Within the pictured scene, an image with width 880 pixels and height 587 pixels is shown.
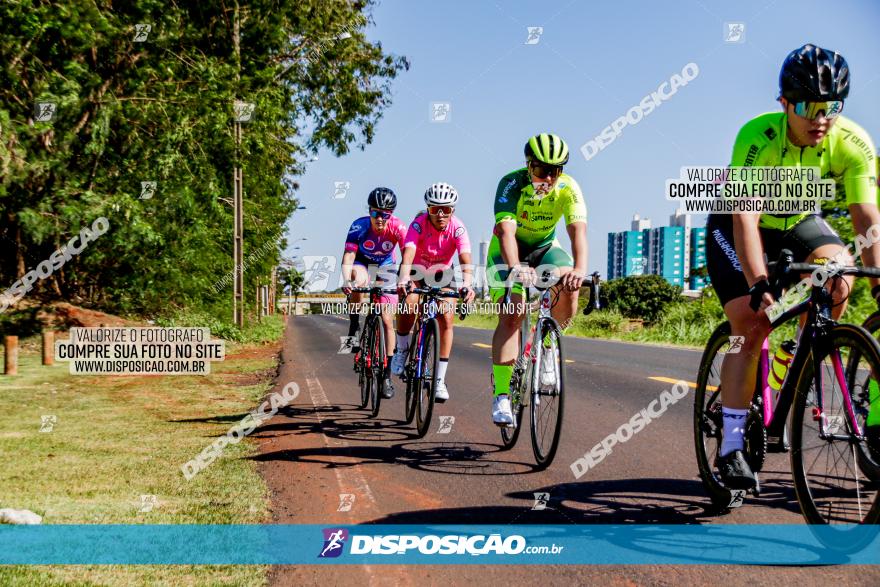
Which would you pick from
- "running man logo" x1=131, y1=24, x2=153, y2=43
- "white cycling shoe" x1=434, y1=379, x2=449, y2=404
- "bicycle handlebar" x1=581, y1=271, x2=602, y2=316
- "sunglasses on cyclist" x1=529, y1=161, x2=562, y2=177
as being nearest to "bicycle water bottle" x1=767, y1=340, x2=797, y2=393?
"bicycle handlebar" x1=581, y1=271, x2=602, y2=316

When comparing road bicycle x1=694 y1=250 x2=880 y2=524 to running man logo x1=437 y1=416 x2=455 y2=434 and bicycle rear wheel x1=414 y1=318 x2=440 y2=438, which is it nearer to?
bicycle rear wheel x1=414 y1=318 x2=440 y2=438

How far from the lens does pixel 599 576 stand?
316cm

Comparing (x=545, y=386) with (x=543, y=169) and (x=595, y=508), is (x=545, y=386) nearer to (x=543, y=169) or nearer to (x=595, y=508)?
(x=595, y=508)

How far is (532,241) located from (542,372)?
43.5 inches

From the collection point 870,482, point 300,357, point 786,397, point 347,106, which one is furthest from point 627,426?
point 347,106

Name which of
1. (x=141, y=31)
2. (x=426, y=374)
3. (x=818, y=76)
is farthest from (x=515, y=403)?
(x=141, y=31)

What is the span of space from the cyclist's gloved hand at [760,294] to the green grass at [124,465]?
2.53 m

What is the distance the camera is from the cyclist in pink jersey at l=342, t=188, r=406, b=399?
8.16 metres

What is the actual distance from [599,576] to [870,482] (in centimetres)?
117

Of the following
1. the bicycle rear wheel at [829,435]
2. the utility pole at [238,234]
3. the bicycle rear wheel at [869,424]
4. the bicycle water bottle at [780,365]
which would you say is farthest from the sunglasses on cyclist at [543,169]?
the utility pole at [238,234]

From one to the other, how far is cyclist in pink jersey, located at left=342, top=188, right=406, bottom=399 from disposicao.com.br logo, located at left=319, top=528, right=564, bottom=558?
14.8ft

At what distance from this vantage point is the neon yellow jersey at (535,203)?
544 cm

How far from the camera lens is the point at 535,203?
553 centimetres

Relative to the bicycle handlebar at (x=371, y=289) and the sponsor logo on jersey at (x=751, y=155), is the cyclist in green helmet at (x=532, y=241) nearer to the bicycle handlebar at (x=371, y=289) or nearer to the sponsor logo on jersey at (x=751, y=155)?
the sponsor logo on jersey at (x=751, y=155)
